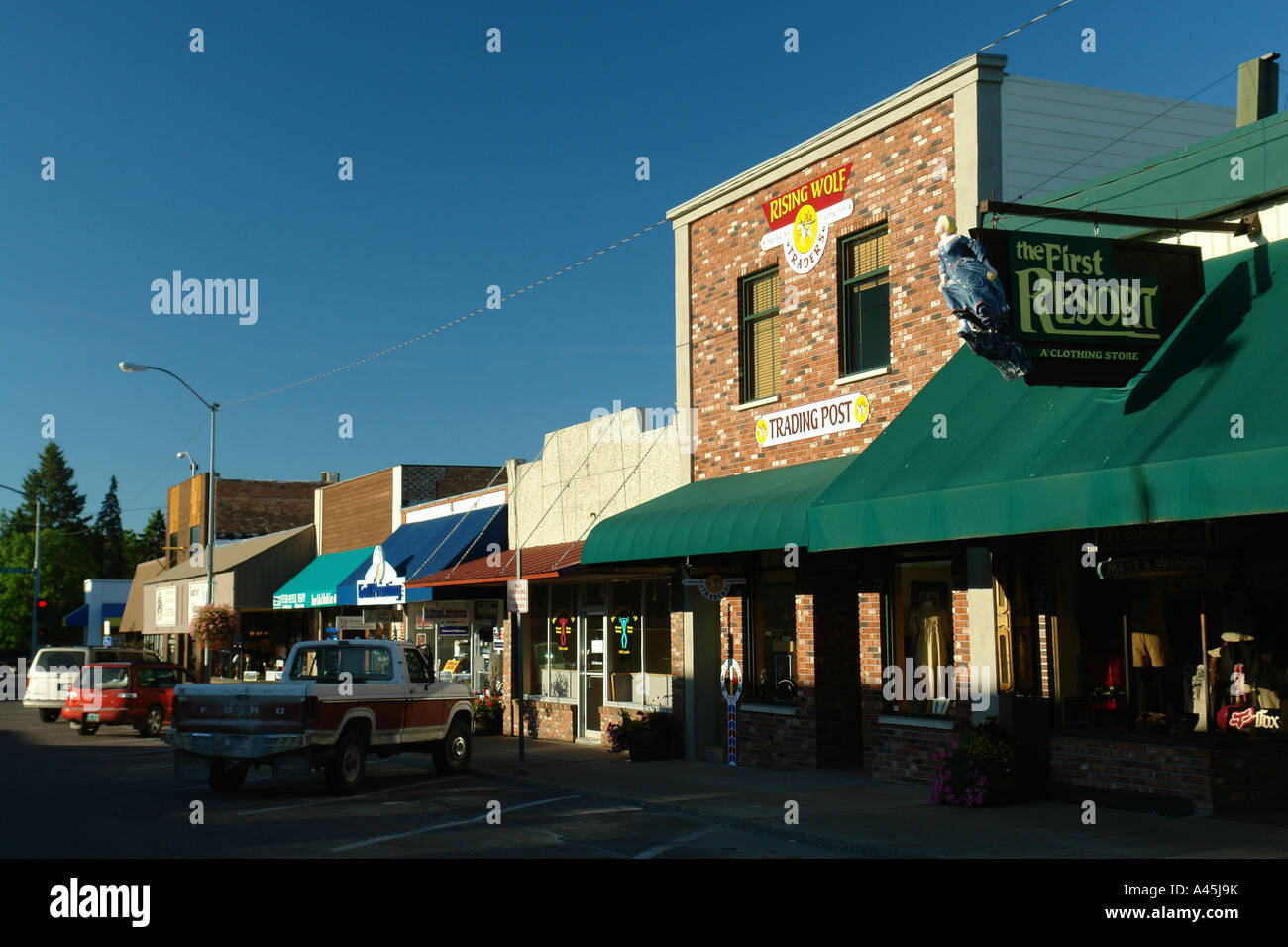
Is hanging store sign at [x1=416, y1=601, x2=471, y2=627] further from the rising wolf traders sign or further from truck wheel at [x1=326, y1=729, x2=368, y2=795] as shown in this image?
the rising wolf traders sign

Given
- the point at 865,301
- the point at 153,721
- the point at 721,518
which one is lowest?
the point at 153,721

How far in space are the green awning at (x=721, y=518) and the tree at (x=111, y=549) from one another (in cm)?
9351

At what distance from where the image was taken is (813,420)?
1758 cm

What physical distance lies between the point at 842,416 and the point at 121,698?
59.1 feet

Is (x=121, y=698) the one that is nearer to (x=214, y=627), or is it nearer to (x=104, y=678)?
(x=104, y=678)

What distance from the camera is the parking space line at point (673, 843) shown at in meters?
11.5

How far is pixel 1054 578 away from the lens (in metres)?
14.1

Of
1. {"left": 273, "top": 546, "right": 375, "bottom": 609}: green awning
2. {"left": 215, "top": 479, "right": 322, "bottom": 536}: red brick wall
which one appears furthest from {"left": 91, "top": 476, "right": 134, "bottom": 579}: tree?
{"left": 273, "top": 546, "right": 375, "bottom": 609}: green awning

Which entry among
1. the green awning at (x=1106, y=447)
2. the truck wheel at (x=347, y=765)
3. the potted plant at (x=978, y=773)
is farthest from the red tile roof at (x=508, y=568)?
the potted plant at (x=978, y=773)

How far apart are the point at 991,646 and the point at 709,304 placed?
26.3 feet

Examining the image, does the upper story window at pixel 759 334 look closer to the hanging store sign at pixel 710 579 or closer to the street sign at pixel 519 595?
the hanging store sign at pixel 710 579

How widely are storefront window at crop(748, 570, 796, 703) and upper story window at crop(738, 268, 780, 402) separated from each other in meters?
2.86

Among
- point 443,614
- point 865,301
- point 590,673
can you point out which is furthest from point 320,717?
point 443,614
